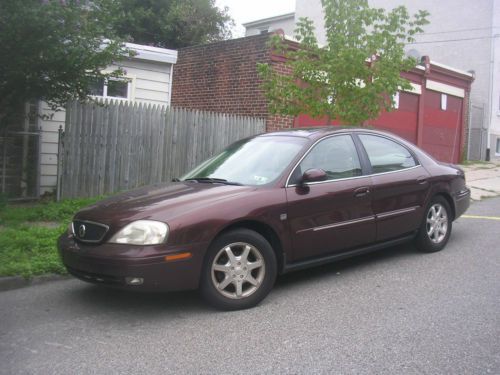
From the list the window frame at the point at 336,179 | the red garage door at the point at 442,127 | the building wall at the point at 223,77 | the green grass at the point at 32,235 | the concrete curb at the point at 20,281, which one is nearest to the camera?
the window frame at the point at 336,179

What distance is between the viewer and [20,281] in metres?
5.43

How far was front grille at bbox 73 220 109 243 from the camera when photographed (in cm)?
449

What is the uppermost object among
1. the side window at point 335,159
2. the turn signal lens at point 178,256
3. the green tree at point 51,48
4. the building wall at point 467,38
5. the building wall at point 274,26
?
the building wall at point 274,26

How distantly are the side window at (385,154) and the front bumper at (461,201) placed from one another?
33.7 inches

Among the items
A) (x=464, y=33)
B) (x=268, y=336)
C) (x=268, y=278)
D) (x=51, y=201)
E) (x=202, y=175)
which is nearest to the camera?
(x=268, y=336)

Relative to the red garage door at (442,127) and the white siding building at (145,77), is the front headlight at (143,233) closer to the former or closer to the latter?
the white siding building at (145,77)

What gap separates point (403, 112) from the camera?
17031 mm

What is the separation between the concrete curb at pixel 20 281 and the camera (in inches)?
210

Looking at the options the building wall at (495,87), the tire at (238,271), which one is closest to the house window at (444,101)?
the building wall at (495,87)

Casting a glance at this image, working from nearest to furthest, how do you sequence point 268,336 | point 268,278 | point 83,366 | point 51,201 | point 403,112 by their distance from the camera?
1. point 83,366
2. point 268,336
3. point 268,278
4. point 51,201
5. point 403,112

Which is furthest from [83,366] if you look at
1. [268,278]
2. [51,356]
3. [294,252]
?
[294,252]

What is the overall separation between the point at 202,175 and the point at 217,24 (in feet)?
59.4

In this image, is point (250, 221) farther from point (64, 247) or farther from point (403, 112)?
point (403, 112)

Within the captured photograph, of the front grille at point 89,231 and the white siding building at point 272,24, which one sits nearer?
the front grille at point 89,231
